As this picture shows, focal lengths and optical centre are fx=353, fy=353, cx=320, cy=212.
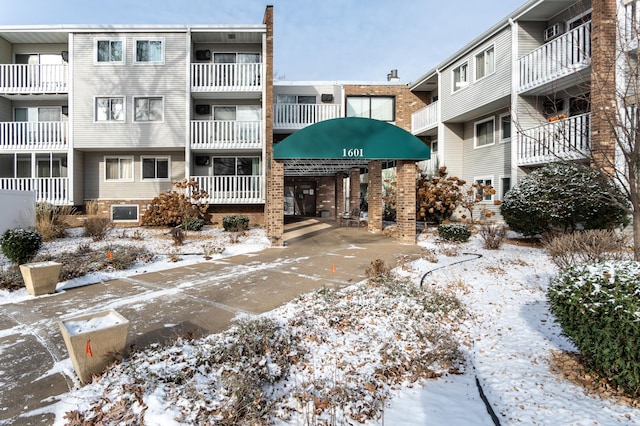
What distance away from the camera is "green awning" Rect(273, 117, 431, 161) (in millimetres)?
10016

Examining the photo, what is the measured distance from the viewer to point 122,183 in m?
17.0

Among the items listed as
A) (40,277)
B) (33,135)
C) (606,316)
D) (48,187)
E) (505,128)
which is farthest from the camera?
(33,135)

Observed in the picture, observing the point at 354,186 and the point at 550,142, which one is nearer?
the point at 550,142

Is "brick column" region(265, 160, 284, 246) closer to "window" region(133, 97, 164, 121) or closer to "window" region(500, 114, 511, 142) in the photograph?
"window" region(133, 97, 164, 121)

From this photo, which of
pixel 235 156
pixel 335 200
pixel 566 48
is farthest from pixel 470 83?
pixel 235 156

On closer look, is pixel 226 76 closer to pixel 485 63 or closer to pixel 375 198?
pixel 375 198

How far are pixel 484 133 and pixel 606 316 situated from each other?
16.4 m

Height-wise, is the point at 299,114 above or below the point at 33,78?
below

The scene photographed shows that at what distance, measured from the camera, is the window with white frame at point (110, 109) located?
16.4 meters

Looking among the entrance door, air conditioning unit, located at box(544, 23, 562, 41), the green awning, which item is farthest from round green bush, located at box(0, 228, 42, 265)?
air conditioning unit, located at box(544, 23, 562, 41)

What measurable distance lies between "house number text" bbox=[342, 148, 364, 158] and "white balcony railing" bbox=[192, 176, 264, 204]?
6948 millimetres

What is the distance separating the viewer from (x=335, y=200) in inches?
901

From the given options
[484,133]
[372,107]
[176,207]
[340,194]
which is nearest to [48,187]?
[176,207]

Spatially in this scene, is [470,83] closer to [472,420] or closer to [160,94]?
[160,94]
